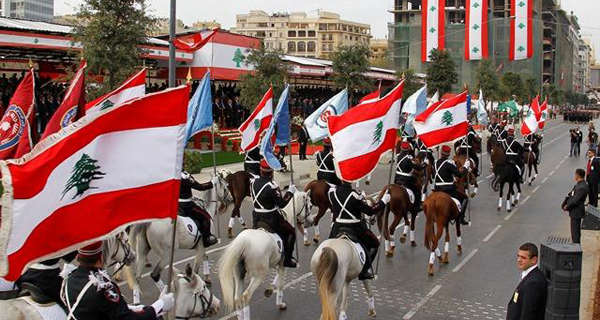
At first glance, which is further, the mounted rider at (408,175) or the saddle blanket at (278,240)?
the mounted rider at (408,175)

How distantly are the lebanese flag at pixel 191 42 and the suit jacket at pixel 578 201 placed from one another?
25711 mm

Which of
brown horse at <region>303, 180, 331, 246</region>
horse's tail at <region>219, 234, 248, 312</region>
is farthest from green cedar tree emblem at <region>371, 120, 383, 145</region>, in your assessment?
brown horse at <region>303, 180, 331, 246</region>

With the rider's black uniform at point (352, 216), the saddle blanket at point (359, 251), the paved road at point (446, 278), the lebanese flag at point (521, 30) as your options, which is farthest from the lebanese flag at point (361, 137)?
the lebanese flag at point (521, 30)

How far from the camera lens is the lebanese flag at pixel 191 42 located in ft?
127

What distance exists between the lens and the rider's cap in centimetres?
626

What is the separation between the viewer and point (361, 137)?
1209cm

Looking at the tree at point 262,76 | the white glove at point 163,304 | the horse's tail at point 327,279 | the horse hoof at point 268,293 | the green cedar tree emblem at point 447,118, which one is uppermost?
the tree at point 262,76

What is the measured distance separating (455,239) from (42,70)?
23.3m

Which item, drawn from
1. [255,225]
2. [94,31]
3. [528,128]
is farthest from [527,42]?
[255,225]

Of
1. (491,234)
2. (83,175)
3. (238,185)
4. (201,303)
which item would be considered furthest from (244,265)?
(491,234)

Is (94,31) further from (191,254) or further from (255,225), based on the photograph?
(255,225)

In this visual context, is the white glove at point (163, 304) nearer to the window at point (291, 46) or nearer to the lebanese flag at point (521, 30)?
the lebanese flag at point (521, 30)

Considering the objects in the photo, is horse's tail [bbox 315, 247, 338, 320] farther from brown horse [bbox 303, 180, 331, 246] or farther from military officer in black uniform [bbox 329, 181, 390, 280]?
brown horse [bbox 303, 180, 331, 246]

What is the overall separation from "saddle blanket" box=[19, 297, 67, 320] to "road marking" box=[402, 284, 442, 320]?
597 centimetres
